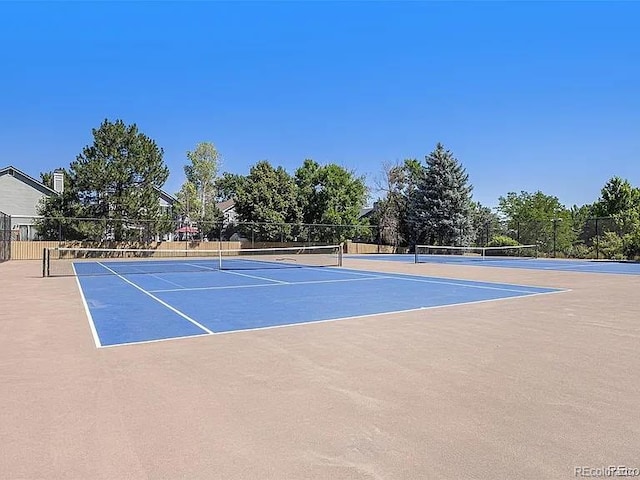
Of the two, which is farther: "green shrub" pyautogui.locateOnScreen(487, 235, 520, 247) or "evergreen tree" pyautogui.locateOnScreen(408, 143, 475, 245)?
"evergreen tree" pyautogui.locateOnScreen(408, 143, 475, 245)

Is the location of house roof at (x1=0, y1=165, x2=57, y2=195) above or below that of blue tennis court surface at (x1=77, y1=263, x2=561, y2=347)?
above

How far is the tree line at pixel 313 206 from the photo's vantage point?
33.0 m

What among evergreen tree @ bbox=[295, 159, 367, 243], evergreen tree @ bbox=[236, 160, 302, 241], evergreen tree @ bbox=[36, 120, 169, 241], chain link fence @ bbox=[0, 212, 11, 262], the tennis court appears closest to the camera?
the tennis court

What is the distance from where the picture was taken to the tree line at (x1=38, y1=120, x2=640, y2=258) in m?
33.0

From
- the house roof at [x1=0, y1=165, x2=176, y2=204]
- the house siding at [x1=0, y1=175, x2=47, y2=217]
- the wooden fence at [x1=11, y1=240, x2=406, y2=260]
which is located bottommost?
the wooden fence at [x1=11, y1=240, x2=406, y2=260]

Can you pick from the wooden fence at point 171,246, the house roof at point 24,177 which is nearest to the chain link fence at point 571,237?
the wooden fence at point 171,246

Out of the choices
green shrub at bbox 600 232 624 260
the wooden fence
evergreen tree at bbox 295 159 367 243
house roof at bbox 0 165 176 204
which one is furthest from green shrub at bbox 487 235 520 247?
house roof at bbox 0 165 176 204

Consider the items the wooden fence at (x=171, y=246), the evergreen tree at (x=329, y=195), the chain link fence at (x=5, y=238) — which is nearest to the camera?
the chain link fence at (x=5, y=238)

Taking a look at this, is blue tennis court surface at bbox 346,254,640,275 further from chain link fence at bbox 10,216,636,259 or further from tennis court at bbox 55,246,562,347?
tennis court at bbox 55,246,562,347

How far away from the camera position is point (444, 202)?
41.4m

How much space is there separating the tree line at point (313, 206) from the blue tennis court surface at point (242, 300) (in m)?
18.8

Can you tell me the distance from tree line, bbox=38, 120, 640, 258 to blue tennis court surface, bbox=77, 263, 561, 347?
739 inches

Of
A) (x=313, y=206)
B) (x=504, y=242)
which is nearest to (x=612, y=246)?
(x=504, y=242)

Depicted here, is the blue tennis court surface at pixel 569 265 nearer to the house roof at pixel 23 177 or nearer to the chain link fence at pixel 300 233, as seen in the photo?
the chain link fence at pixel 300 233
